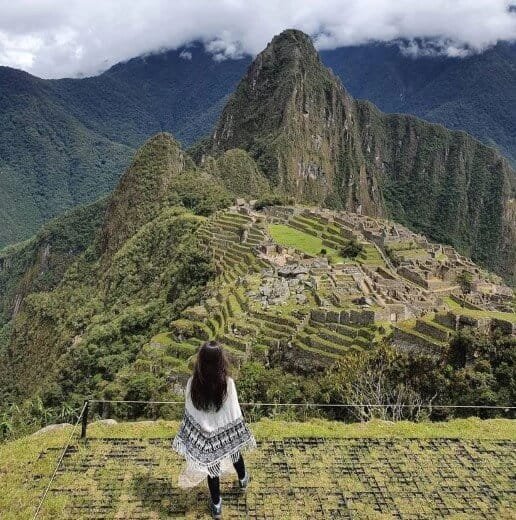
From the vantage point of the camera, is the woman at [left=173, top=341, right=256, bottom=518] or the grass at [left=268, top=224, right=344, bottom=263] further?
the grass at [left=268, top=224, right=344, bottom=263]

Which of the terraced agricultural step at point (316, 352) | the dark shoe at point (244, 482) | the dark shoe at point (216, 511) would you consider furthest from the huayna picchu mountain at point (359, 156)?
the dark shoe at point (216, 511)

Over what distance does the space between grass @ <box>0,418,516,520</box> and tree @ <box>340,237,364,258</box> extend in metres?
28.7

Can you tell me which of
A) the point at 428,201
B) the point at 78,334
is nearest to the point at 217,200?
the point at 78,334

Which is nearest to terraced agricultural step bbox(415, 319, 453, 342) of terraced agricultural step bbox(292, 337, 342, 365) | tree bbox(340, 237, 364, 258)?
terraced agricultural step bbox(292, 337, 342, 365)

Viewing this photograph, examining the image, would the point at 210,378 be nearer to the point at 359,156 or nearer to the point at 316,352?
the point at 316,352

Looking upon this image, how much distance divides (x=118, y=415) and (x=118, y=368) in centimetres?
1262

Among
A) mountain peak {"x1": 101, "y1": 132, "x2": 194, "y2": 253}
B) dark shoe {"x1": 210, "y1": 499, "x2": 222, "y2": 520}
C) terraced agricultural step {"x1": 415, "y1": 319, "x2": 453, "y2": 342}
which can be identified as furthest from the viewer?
mountain peak {"x1": 101, "y1": 132, "x2": 194, "y2": 253}

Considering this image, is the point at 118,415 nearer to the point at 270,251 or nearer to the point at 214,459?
the point at 214,459

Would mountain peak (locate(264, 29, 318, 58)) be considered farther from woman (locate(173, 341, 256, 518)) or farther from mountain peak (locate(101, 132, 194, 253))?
woman (locate(173, 341, 256, 518))

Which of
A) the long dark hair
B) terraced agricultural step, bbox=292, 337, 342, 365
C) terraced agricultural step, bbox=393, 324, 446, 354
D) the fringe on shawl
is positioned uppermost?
the long dark hair

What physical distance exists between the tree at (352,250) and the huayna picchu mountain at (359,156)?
175 ft

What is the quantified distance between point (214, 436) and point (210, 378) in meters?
0.71

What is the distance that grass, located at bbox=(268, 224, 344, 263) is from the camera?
37.4 meters

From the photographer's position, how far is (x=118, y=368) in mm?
25578
